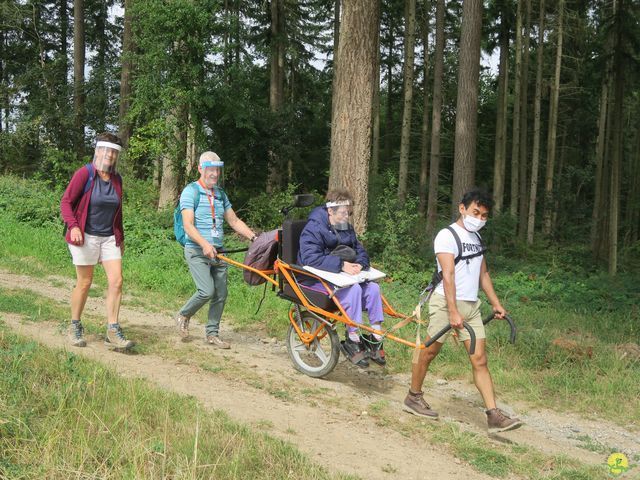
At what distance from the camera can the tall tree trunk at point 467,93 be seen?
1395 cm

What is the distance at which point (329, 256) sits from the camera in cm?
609

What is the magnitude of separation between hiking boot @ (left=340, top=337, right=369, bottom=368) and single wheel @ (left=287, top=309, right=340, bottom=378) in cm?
12

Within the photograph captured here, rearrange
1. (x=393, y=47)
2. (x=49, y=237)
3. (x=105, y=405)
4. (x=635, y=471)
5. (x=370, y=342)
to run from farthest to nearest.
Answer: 1. (x=393, y=47)
2. (x=49, y=237)
3. (x=370, y=342)
4. (x=635, y=471)
5. (x=105, y=405)

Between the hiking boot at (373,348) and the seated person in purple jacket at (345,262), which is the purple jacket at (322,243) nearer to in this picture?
the seated person in purple jacket at (345,262)

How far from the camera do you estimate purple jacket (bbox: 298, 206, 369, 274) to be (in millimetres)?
6055

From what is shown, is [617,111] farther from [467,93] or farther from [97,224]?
[97,224]

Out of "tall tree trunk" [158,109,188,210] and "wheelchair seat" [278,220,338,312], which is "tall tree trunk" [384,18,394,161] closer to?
"tall tree trunk" [158,109,188,210]

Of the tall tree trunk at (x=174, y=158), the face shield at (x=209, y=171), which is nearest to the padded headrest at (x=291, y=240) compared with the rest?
the face shield at (x=209, y=171)

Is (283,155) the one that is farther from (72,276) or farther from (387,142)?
(387,142)

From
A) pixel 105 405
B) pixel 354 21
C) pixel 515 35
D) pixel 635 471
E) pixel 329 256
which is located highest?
pixel 515 35

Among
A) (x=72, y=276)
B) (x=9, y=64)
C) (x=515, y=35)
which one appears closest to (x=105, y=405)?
(x=72, y=276)

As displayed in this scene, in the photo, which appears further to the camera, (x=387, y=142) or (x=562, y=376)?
(x=387, y=142)

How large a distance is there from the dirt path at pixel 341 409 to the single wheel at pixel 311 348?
14 centimetres

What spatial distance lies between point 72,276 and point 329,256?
6.19 m
